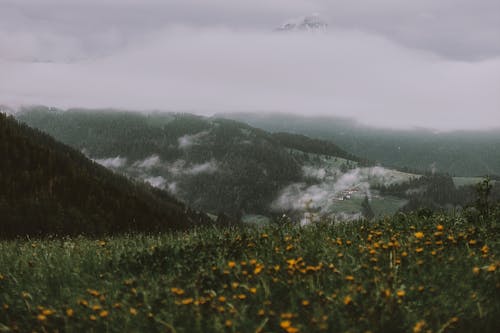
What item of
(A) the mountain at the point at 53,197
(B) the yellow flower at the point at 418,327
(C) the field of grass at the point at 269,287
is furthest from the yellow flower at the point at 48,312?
(A) the mountain at the point at 53,197

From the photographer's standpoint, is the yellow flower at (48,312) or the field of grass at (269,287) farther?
the yellow flower at (48,312)

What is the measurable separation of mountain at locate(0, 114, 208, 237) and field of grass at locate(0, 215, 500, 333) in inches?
3665

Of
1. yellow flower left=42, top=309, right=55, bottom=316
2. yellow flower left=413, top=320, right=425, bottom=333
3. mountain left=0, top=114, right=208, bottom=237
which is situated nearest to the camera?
yellow flower left=413, top=320, right=425, bottom=333

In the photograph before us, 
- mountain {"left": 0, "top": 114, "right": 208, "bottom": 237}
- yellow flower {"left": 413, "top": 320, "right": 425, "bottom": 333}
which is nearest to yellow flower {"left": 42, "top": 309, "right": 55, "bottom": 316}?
yellow flower {"left": 413, "top": 320, "right": 425, "bottom": 333}

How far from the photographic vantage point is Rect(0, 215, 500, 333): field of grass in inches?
193

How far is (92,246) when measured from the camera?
9.23m

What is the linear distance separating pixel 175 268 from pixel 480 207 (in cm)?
587

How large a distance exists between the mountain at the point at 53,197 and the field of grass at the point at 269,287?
305 ft

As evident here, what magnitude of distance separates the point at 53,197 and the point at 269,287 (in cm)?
12556

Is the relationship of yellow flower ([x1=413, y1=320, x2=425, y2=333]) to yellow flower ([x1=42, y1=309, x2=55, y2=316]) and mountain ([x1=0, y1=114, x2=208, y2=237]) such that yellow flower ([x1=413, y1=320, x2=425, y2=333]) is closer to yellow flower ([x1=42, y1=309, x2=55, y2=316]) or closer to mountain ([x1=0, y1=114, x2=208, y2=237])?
yellow flower ([x1=42, y1=309, x2=55, y2=316])

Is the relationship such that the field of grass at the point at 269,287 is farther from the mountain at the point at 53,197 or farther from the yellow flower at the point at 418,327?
the mountain at the point at 53,197

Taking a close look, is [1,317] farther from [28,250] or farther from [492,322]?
[492,322]

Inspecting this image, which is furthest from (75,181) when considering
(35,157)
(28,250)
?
(28,250)

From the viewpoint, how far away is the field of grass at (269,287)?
490 cm
